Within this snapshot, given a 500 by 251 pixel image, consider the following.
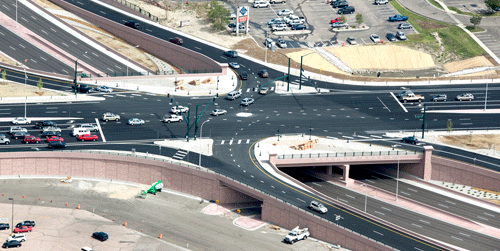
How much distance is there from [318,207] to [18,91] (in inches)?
2761

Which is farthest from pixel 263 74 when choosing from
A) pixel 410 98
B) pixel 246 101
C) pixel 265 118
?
pixel 410 98

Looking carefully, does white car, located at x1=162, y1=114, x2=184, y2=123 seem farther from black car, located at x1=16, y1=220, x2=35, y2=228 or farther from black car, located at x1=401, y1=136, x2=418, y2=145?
black car, located at x1=401, y1=136, x2=418, y2=145

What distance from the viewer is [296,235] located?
132500 millimetres

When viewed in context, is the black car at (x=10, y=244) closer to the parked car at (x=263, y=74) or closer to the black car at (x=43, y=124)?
the black car at (x=43, y=124)

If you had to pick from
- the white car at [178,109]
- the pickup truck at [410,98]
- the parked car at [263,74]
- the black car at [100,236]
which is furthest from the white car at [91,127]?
the pickup truck at [410,98]

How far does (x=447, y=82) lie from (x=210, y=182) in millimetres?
71744

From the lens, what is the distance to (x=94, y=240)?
130 m

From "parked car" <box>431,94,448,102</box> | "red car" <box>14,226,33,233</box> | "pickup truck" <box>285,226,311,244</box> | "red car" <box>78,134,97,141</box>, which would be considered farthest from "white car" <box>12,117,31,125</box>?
"parked car" <box>431,94,448,102</box>

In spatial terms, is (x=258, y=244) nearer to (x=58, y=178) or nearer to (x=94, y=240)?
(x=94, y=240)

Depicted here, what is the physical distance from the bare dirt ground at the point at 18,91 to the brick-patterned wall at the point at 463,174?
72.6 metres

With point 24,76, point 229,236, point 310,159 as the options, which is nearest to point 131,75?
point 24,76

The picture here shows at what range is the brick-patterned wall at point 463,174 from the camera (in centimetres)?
15300

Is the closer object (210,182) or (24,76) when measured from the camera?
(210,182)

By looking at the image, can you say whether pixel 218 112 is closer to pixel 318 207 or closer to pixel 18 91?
pixel 18 91
